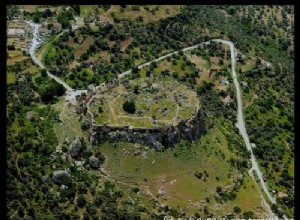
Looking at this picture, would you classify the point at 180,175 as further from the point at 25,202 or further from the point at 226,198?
the point at 25,202

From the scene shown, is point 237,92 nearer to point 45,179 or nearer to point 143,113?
point 143,113

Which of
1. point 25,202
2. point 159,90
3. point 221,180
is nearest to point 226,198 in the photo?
point 221,180

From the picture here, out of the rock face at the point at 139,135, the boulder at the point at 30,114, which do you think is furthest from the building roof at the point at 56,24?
the rock face at the point at 139,135

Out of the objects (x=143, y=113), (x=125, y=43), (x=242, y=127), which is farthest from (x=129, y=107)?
(x=125, y=43)

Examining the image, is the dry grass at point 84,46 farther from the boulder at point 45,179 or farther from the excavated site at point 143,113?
the boulder at point 45,179

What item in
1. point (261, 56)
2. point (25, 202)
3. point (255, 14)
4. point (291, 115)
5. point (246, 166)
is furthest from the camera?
point (255, 14)

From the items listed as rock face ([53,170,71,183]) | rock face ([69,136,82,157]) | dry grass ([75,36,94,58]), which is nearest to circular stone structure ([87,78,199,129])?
rock face ([69,136,82,157])

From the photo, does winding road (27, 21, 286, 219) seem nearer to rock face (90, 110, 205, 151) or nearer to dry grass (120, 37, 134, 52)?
dry grass (120, 37, 134, 52)
